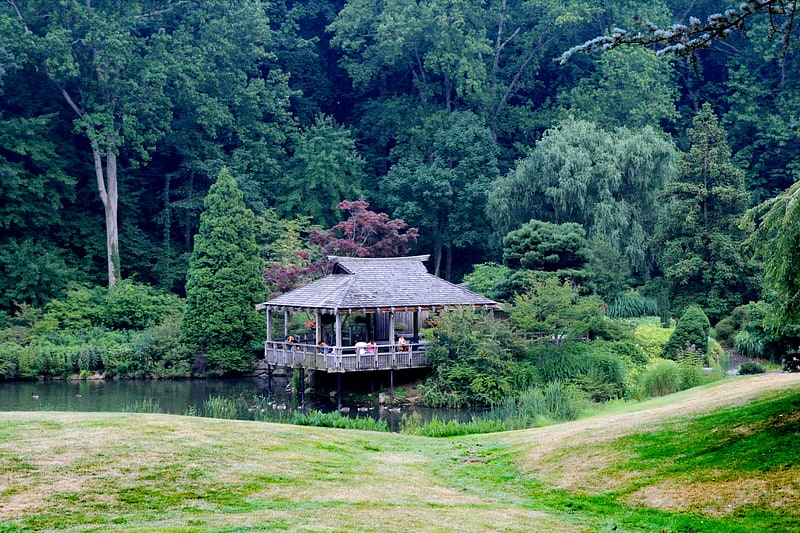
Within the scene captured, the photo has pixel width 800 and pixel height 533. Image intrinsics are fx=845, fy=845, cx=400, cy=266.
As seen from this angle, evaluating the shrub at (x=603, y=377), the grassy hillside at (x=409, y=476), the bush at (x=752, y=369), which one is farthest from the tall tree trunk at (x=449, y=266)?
the grassy hillside at (x=409, y=476)

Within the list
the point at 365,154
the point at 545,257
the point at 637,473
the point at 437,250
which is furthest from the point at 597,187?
the point at 637,473

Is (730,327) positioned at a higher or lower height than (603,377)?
higher

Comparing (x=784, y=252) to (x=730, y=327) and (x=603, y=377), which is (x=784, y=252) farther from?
(x=730, y=327)

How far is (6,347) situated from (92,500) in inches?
1080

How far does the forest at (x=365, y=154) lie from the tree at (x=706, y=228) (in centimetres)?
10

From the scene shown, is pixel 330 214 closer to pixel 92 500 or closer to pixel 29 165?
pixel 29 165

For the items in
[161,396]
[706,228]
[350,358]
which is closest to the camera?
[350,358]

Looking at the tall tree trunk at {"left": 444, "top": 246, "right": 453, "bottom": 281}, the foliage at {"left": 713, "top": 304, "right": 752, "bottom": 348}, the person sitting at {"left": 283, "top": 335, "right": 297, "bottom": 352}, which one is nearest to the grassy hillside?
the person sitting at {"left": 283, "top": 335, "right": 297, "bottom": 352}

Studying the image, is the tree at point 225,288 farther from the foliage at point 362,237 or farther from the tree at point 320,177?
the tree at point 320,177

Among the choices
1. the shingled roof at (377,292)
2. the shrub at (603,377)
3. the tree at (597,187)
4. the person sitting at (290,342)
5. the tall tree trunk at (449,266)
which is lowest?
the shrub at (603,377)

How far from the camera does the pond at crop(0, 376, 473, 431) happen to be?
25708mm

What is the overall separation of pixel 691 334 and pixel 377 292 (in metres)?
10.6

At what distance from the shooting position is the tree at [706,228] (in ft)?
117

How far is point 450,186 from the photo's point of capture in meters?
47.9
